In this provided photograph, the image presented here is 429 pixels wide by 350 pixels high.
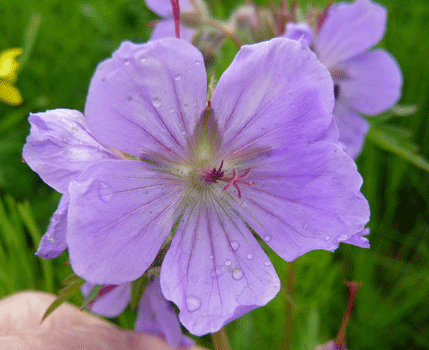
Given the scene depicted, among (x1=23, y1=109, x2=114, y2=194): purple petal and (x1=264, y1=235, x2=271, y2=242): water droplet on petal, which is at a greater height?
(x1=23, y1=109, x2=114, y2=194): purple petal

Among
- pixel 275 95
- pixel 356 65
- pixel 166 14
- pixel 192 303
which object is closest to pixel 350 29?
pixel 356 65

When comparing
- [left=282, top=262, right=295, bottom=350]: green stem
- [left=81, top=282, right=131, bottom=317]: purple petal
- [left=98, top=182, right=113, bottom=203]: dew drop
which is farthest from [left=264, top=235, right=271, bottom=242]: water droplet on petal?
[left=282, top=262, right=295, bottom=350]: green stem

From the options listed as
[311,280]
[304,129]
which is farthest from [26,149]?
[311,280]

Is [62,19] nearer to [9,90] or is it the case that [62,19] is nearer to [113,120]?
[9,90]

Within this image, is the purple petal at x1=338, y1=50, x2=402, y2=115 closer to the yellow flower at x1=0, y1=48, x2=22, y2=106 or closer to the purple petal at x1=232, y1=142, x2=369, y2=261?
the purple petal at x1=232, y1=142, x2=369, y2=261

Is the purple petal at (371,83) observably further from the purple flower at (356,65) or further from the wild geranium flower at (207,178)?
the wild geranium flower at (207,178)

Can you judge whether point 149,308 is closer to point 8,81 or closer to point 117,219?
point 117,219

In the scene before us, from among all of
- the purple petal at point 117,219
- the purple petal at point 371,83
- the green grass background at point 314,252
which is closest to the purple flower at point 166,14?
the green grass background at point 314,252
